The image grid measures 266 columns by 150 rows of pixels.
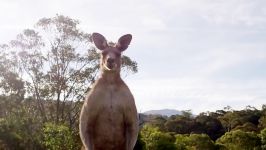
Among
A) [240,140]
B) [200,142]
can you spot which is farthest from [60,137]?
[240,140]

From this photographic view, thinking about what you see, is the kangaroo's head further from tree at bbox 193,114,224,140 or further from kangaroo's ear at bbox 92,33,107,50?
tree at bbox 193,114,224,140

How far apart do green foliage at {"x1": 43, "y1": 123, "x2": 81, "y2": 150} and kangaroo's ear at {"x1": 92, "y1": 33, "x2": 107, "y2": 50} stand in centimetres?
2142

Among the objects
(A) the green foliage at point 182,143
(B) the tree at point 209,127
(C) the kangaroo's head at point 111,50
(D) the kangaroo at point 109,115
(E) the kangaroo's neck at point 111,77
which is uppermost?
(B) the tree at point 209,127

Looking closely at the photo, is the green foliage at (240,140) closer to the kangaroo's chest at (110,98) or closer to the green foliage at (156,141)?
the green foliage at (156,141)

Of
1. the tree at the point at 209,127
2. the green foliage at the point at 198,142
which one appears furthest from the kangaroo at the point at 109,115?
the tree at the point at 209,127

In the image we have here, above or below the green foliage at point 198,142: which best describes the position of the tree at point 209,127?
above

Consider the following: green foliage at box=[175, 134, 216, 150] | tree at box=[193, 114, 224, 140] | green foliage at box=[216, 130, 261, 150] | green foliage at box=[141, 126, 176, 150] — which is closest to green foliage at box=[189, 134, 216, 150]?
green foliage at box=[175, 134, 216, 150]

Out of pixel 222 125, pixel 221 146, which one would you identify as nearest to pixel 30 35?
pixel 221 146

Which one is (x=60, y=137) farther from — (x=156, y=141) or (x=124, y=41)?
(x=124, y=41)

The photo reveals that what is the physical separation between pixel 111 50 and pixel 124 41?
0.68 feet

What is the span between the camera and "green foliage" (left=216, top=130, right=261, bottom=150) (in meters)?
47.1

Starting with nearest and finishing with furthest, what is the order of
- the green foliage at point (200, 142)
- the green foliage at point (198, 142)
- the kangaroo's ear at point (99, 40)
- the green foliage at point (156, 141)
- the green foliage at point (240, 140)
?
the kangaroo's ear at point (99, 40), the green foliage at point (156, 141), the green foliage at point (198, 142), the green foliage at point (200, 142), the green foliage at point (240, 140)

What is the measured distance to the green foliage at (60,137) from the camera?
26016 millimetres

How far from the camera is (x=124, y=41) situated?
16.0ft
